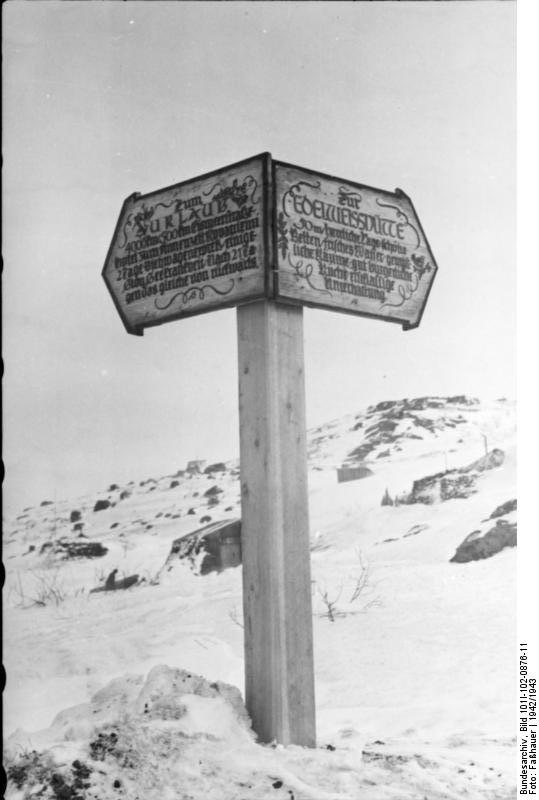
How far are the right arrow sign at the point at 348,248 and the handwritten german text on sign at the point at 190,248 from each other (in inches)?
4.8

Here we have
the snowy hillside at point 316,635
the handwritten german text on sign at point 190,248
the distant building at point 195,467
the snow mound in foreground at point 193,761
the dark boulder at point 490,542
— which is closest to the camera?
the snow mound in foreground at point 193,761

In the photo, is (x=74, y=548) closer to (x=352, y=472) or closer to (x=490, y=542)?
(x=352, y=472)

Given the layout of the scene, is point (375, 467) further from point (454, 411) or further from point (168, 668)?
point (168, 668)

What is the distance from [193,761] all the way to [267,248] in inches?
82.9

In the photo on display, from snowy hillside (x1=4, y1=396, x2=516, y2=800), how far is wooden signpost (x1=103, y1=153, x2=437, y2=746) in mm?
321

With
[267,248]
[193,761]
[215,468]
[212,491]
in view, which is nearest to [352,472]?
[212,491]

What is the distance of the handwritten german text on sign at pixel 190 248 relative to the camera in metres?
4.30

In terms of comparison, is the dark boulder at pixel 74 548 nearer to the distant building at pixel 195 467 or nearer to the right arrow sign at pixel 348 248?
the distant building at pixel 195 467

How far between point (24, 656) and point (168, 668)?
177cm

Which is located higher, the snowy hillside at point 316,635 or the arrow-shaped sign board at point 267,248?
the arrow-shaped sign board at point 267,248

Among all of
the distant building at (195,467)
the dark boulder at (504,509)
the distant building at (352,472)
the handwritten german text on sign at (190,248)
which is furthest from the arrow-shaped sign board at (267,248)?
the distant building at (352,472)

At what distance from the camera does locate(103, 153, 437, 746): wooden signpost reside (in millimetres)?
4219

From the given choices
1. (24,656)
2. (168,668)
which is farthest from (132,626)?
(168,668)

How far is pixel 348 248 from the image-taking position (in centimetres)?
455
